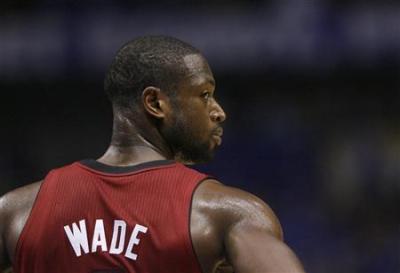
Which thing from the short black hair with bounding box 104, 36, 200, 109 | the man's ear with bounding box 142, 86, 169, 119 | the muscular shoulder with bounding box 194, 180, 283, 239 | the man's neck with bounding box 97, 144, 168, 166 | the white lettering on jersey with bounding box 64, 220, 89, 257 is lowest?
the white lettering on jersey with bounding box 64, 220, 89, 257

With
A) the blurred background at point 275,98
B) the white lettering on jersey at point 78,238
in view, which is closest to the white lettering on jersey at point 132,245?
the white lettering on jersey at point 78,238

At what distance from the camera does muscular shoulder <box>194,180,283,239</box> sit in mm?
2596

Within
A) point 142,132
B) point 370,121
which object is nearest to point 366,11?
point 370,121

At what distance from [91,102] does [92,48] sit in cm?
121

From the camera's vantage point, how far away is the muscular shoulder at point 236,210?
260cm

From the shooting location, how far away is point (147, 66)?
2.83 metres

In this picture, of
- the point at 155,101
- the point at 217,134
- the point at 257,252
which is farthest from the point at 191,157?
the point at 257,252

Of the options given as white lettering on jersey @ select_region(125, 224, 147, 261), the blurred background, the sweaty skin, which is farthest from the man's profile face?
the blurred background

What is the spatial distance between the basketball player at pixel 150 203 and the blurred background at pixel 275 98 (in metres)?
6.55

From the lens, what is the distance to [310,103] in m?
10.8

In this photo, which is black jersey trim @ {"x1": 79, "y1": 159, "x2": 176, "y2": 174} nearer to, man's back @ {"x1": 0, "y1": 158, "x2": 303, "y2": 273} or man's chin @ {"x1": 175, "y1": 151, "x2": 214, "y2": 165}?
man's back @ {"x1": 0, "y1": 158, "x2": 303, "y2": 273}

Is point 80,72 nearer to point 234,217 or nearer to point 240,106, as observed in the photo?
point 240,106

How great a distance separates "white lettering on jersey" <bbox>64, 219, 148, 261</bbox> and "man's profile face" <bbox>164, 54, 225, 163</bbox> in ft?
1.13

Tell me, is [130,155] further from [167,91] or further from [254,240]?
[254,240]
